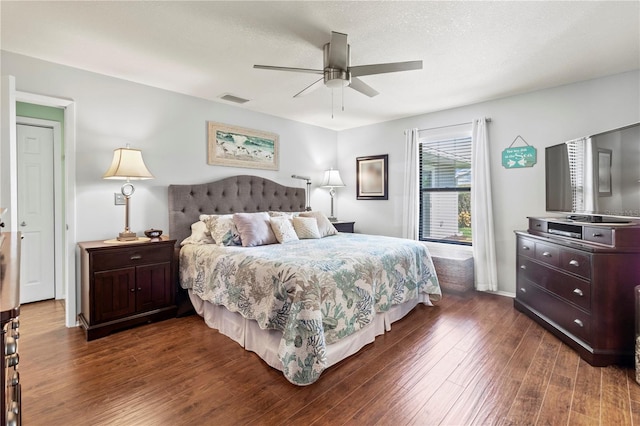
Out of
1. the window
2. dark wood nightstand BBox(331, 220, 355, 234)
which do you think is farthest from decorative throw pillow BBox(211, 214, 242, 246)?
the window

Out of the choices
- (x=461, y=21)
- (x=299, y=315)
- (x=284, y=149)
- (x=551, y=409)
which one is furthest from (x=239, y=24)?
(x=551, y=409)

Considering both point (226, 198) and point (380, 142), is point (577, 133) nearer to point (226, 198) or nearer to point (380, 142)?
point (380, 142)

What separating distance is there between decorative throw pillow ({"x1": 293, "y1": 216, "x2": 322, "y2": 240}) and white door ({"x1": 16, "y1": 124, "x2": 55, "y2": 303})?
2988mm

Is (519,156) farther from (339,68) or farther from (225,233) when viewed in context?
(225,233)

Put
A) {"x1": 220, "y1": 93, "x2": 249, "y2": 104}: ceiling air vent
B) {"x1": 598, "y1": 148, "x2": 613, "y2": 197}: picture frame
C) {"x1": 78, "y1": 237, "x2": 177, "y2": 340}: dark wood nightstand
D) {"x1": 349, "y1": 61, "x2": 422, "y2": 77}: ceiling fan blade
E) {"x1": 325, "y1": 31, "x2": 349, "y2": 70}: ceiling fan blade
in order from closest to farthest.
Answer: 1. {"x1": 349, "y1": 61, "x2": 422, "y2": 77}: ceiling fan blade
2. {"x1": 325, "y1": 31, "x2": 349, "y2": 70}: ceiling fan blade
3. {"x1": 598, "y1": 148, "x2": 613, "y2": 197}: picture frame
4. {"x1": 78, "y1": 237, "x2": 177, "y2": 340}: dark wood nightstand
5. {"x1": 220, "y1": 93, "x2": 249, "y2": 104}: ceiling air vent

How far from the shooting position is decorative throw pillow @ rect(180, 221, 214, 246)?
3260 mm

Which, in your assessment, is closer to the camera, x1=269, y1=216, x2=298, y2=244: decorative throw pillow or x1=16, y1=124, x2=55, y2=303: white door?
x1=269, y1=216, x2=298, y2=244: decorative throw pillow

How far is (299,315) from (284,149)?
3266 mm

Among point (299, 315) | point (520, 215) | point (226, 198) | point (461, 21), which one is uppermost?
point (461, 21)

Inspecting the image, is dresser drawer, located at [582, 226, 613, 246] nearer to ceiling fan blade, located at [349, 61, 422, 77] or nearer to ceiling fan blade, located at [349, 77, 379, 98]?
ceiling fan blade, located at [349, 61, 422, 77]

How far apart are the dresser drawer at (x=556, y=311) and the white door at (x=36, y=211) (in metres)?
5.45

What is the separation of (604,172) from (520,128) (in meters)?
1.31

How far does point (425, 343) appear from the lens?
2564 millimetres

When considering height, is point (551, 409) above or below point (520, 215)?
below
